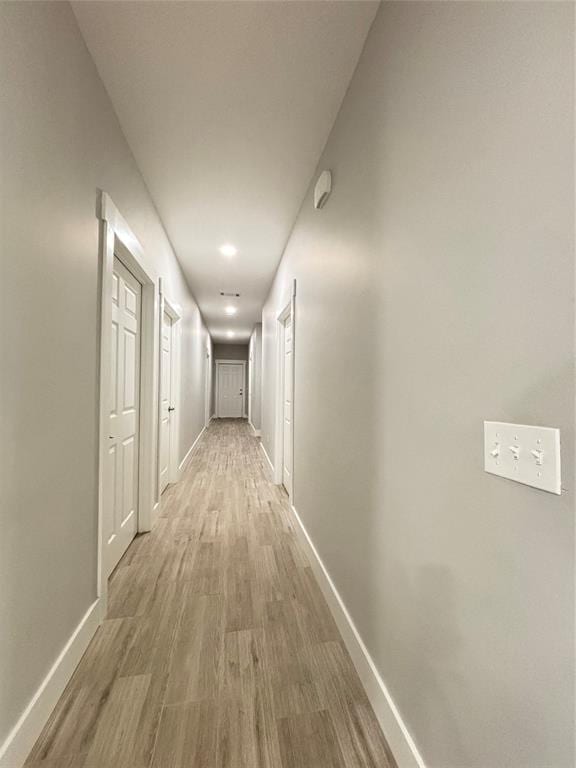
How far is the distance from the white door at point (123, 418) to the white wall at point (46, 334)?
1.58 ft

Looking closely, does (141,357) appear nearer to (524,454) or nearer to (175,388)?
(175,388)

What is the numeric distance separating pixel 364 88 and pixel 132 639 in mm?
2649

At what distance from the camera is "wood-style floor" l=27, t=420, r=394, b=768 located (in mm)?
1034

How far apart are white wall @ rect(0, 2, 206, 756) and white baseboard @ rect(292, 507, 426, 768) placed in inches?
45.1

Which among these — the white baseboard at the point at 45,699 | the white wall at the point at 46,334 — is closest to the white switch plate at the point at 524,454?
the white wall at the point at 46,334

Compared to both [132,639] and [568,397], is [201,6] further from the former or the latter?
[132,639]

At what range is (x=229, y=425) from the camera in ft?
30.9

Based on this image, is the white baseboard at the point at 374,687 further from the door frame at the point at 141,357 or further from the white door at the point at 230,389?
the white door at the point at 230,389

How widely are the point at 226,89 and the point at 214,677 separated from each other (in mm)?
2635

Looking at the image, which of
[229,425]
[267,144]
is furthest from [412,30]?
[229,425]

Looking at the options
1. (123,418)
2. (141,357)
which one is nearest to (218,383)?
(141,357)

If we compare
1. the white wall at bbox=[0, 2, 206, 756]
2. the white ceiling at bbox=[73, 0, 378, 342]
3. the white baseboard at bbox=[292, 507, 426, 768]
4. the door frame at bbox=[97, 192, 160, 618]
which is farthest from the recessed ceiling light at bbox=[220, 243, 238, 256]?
the white baseboard at bbox=[292, 507, 426, 768]

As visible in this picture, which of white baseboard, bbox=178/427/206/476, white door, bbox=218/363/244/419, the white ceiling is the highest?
the white ceiling

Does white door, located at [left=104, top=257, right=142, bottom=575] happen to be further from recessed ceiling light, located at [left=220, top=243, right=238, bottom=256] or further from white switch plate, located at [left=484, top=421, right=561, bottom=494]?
white switch plate, located at [left=484, top=421, right=561, bottom=494]
